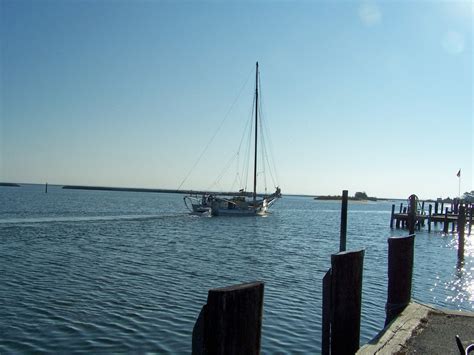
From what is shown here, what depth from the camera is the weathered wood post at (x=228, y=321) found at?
423 centimetres

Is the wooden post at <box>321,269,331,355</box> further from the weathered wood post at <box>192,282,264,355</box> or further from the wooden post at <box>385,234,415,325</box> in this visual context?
the weathered wood post at <box>192,282,264,355</box>

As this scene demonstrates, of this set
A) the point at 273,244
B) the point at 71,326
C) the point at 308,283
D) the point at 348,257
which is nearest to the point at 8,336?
the point at 71,326

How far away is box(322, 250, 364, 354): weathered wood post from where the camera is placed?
683 centimetres

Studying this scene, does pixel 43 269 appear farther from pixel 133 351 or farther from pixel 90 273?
pixel 133 351

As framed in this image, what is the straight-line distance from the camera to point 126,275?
17.1 metres

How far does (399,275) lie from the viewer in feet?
27.7

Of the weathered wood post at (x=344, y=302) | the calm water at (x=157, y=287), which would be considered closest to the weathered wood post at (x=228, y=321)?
the weathered wood post at (x=344, y=302)

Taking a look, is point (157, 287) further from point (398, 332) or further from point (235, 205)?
point (235, 205)

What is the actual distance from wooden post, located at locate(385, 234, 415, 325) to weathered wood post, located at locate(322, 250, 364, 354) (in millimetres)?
1548

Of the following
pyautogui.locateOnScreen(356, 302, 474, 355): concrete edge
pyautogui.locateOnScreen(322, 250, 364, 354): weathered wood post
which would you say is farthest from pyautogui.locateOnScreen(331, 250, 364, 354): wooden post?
pyautogui.locateOnScreen(356, 302, 474, 355): concrete edge

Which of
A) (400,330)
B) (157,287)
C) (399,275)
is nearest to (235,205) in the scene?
(157,287)

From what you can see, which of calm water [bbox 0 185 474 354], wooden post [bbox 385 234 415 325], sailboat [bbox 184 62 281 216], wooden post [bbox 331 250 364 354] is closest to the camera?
wooden post [bbox 331 250 364 354]

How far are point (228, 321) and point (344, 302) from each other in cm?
322

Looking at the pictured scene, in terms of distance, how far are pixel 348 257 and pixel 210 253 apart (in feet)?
58.6
